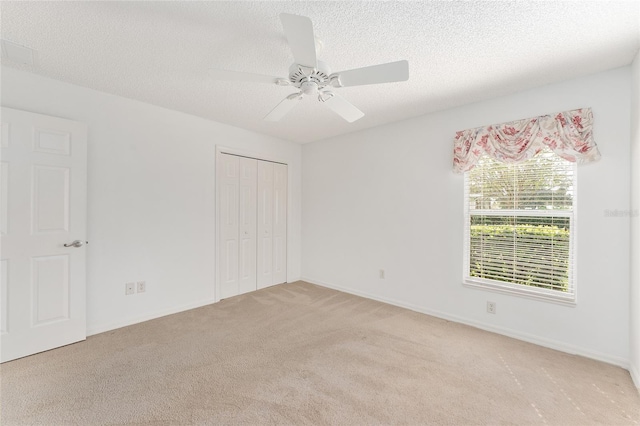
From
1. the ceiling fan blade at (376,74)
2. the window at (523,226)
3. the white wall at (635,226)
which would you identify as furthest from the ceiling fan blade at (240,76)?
the white wall at (635,226)

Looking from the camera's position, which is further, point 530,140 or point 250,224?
point 250,224

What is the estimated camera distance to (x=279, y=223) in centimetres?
448

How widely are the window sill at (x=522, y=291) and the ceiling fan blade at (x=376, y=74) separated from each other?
229cm

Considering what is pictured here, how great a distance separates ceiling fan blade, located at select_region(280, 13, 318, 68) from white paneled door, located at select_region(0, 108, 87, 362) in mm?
2304

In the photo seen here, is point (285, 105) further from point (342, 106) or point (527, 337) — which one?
point (527, 337)

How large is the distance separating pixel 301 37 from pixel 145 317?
318 cm

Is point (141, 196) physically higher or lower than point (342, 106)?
lower

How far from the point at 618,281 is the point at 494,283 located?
87cm

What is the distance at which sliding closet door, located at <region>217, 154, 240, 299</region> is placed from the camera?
368 cm

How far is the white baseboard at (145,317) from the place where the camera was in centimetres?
266

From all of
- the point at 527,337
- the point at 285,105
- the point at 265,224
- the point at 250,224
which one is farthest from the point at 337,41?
the point at 527,337

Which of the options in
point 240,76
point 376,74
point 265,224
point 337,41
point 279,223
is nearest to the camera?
point 376,74

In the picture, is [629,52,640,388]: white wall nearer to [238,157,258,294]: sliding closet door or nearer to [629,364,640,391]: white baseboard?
[629,364,640,391]: white baseboard

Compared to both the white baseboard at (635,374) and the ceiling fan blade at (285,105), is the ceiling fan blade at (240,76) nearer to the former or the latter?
the ceiling fan blade at (285,105)
